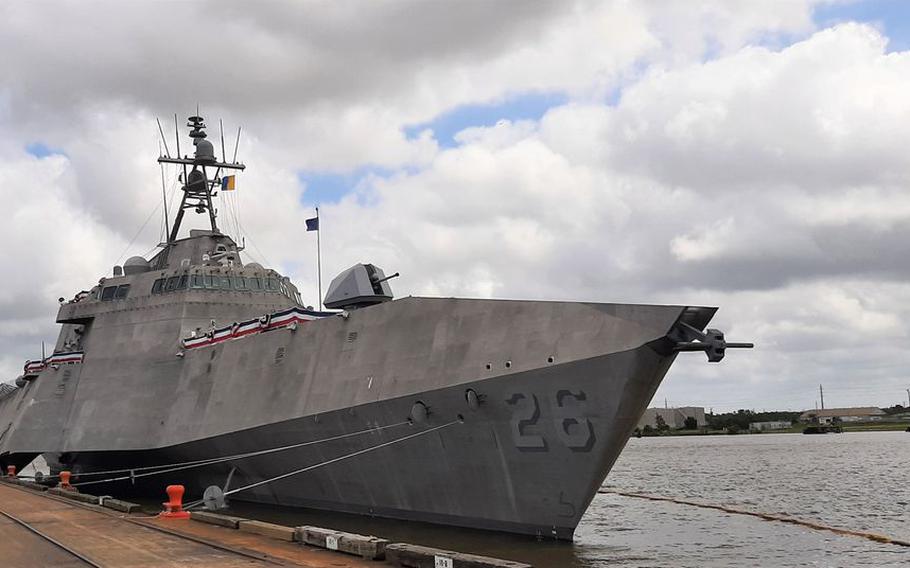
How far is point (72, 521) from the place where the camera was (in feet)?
46.1

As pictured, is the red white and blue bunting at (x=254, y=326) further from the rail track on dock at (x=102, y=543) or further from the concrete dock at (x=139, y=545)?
the concrete dock at (x=139, y=545)

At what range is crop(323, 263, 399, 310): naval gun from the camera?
15586 millimetres

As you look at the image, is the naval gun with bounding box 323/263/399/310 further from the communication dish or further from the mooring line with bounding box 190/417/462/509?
the communication dish

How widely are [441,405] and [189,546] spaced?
428cm

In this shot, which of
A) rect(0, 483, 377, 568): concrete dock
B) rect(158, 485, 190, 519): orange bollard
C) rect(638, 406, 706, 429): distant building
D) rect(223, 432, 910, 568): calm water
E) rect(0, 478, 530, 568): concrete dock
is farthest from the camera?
rect(638, 406, 706, 429): distant building

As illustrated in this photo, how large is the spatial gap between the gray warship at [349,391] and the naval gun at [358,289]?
0.04m

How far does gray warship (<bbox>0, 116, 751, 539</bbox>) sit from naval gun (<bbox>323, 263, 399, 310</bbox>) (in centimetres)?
4

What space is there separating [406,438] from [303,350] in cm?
345

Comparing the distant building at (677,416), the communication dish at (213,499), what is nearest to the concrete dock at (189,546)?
the communication dish at (213,499)

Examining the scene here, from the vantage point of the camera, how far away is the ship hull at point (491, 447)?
11.8m

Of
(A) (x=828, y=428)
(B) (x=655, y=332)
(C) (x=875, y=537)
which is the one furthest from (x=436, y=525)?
(A) (x=828, y=428)

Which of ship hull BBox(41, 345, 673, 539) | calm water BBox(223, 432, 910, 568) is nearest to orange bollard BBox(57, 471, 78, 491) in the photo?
calm water BBox(223, 432, 910, 568)

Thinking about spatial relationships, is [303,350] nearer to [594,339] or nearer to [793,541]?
[594,339]

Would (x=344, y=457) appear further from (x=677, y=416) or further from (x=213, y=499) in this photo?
(x=677, y=416)
